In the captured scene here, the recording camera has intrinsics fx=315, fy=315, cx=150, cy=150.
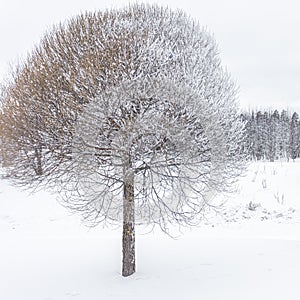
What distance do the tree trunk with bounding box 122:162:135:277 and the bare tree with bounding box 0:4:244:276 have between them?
0.03 m

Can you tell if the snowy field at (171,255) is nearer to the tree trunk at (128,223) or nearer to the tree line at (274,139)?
the tree trunk at (128,223)

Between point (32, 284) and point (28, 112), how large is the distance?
3.62 meters

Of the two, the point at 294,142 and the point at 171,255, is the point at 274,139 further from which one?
the point at 171,255

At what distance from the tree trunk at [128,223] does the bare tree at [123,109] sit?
1.2 inches

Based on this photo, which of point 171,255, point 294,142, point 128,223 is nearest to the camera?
point 128,223

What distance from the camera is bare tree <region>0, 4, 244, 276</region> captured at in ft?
17.5

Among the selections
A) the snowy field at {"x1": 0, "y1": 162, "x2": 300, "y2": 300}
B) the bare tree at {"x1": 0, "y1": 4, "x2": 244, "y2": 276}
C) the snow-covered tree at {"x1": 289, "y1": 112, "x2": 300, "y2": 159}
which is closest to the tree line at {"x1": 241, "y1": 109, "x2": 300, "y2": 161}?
the snow-covered tree at {"x1": 289, "y1": 112, "x2": 300, "y2": 159}

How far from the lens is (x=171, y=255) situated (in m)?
7.89

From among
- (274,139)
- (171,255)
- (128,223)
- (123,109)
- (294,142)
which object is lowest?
(171,255)

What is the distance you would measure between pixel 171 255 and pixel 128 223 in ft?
7.46

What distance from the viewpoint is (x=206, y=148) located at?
568cm

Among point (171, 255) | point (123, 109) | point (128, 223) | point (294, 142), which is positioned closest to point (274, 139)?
point (294, 142)

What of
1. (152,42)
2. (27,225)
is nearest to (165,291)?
(152,42)

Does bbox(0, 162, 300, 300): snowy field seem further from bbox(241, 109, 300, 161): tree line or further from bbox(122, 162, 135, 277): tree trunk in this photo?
bbox(241, 109, 300, 161): tree line
